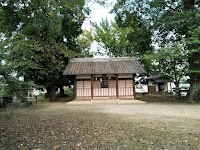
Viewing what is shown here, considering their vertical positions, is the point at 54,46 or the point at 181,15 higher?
the point at 181,15

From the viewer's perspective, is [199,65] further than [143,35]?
No

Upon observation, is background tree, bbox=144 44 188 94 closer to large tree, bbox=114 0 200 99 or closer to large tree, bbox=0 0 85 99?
large tree, bbox=114 0 200 99

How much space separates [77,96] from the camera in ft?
84.3

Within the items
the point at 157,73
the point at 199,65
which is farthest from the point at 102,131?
the point at 157,73

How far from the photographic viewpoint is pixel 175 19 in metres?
21.7

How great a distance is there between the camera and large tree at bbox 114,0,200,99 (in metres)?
20.9

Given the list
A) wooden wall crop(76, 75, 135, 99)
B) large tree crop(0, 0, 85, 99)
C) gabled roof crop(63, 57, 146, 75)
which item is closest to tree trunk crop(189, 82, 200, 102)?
gabled roof crop(63, 57, 146, 75)

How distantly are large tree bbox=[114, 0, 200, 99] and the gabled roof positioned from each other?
396 centimetres

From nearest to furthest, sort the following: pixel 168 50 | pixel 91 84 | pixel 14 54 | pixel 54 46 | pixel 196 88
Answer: pixel 54 46 < pixel 14 54 < pixel 168 50 < pixel 196 88 < pixel 91 84

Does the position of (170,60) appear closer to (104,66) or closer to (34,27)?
(104,66)

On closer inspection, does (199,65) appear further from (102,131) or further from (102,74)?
(102,131)

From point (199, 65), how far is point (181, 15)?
4.34 meters

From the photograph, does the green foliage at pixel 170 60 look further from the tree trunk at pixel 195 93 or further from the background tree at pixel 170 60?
the tree trunk at pixel 195 93

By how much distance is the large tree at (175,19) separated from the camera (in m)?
20.9
